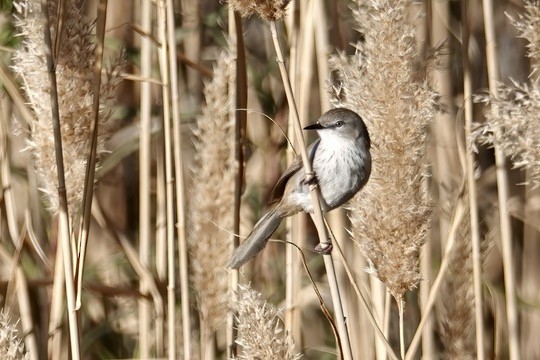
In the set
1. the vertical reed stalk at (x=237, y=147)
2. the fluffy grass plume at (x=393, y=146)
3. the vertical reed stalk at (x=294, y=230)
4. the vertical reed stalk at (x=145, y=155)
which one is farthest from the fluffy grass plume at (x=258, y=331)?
the vertical reed stalk at (x=145, y=155)

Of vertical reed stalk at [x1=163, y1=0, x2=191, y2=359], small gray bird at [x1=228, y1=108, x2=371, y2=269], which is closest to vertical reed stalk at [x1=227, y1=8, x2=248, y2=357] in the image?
small gray bird at [x1=228, y1=108, x2=371, y2=269]

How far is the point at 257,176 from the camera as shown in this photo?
11.1ft

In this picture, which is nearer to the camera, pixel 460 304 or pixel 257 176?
pixel 460 304

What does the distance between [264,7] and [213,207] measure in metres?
0.84

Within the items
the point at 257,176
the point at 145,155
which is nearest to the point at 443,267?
the point at 145,155

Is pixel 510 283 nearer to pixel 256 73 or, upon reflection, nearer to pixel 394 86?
pixel 394 86

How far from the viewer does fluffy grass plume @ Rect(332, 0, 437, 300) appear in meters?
1.86

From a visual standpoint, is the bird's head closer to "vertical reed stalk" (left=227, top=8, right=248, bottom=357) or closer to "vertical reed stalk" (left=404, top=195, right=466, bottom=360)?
"vertical reed stalk" (left=227, top=8, right=248, bottom=357)

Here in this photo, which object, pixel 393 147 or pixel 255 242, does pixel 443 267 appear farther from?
pixel 255 242

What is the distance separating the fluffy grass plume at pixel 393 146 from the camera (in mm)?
1862

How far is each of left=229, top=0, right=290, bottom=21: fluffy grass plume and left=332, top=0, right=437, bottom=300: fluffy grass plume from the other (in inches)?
12.8

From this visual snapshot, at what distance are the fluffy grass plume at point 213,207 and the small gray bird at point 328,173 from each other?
0.09m

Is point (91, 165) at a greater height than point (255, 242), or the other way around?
point (91, 165)

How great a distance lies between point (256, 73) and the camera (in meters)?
3.28
